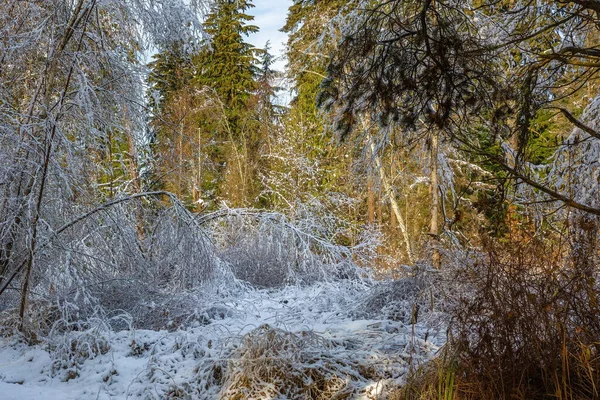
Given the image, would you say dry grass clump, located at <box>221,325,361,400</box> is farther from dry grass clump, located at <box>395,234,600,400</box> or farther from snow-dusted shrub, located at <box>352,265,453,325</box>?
snow-dusted shrub, located at <box>352,265,453,325</box>

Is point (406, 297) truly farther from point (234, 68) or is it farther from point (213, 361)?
point (234, 68)

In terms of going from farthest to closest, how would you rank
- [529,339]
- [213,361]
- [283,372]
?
[213,361]
[283,372]
[529,339]

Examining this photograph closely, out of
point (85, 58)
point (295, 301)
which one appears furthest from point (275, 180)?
point (85, 58)

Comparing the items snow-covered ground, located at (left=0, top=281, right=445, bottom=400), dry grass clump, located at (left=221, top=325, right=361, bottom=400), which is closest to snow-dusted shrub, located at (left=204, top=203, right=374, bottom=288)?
snow-covered ground, located at (left=0, top=281, right=445, bottom=400)

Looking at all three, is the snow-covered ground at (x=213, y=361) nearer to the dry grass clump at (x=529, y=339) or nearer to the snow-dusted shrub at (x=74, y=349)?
the snow-dusted shrub at (x=74, y=349)

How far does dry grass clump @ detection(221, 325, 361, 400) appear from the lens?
3216 millimetres

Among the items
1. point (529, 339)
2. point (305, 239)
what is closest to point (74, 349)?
point (529, 339)

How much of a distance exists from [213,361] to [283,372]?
63 cm

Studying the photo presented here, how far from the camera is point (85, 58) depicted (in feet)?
14.5

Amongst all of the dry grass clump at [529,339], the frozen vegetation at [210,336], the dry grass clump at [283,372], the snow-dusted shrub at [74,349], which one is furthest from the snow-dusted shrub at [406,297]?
the snow-dusted shrub at [74,349]

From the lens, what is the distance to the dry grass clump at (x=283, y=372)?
10.5 ft

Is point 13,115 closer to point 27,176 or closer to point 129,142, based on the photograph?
point 27,176

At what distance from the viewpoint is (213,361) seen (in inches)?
142

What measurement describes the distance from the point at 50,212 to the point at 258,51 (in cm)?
1618
